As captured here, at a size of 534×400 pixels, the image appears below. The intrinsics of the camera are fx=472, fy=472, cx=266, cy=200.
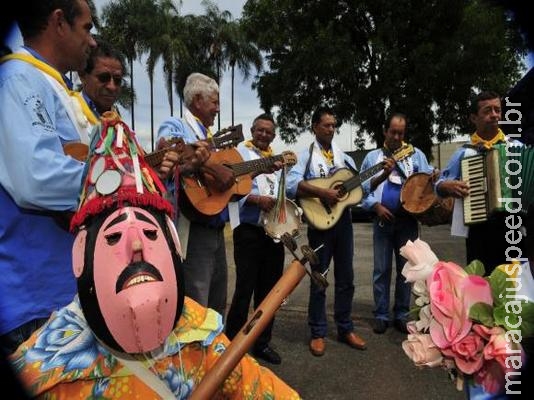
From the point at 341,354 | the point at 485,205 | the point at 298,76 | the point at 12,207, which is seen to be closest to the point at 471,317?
the point at 12,207

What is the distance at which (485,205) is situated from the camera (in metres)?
3.30

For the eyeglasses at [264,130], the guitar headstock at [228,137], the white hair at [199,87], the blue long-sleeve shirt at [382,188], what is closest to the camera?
the white hair at [199,87]

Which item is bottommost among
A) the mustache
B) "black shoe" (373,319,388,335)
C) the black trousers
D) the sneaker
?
the sneaker

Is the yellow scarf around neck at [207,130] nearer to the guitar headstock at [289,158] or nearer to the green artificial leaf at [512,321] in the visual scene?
the guitar headstock at [289,158]

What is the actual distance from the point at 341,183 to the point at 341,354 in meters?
1.56

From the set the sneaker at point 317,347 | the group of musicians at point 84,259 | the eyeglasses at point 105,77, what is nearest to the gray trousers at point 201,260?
the eyeglasses at point 105,77

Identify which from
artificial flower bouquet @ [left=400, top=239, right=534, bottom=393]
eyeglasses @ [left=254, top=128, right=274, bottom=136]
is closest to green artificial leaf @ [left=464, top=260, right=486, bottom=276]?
artificial flower bouquet @ [left=400, top=239, right=534, bottom=393]

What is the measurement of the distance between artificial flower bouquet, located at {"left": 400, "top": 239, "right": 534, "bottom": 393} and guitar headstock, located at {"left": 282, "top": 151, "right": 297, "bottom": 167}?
2881 millimetres

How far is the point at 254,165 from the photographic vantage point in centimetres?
398

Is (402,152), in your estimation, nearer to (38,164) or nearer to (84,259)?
(38,164)

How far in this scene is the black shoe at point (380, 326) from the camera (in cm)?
461

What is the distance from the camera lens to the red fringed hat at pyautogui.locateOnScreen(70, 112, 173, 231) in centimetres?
125

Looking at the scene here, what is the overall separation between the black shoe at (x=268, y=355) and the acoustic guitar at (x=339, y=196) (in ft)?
3.78

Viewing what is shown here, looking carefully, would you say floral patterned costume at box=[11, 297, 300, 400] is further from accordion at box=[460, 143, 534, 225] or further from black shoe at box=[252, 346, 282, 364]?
black shoe at box=[252, 346, 282, 364]
